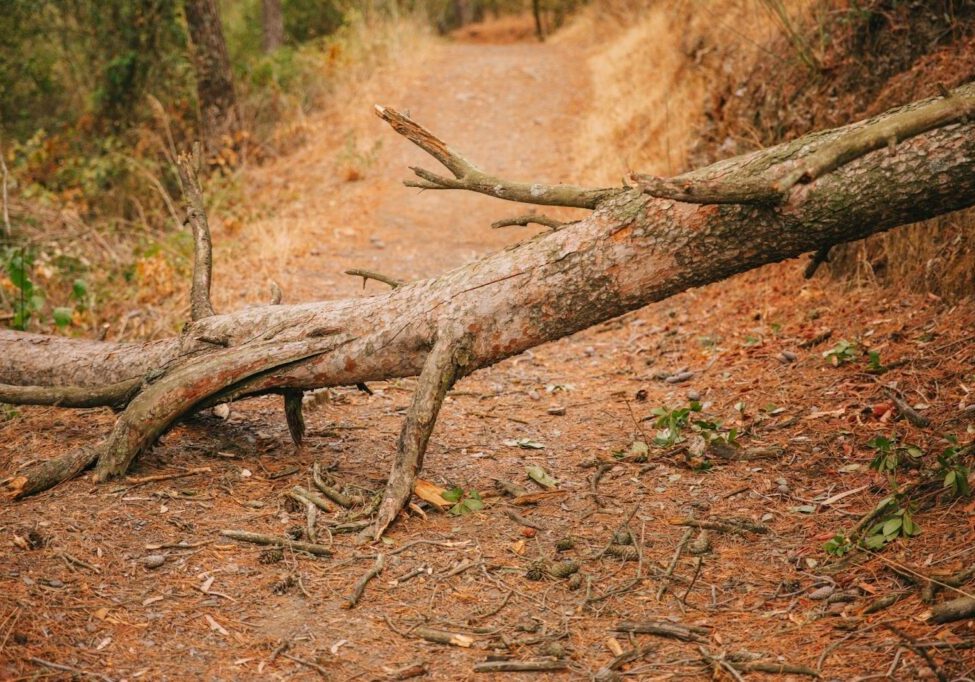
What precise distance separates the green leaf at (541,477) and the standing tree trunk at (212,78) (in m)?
7.73

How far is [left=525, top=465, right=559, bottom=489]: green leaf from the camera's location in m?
3.78

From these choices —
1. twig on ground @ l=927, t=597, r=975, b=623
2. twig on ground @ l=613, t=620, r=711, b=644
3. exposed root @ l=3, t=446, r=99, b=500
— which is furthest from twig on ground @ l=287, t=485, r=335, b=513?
twig on ground @ l=927, t=597, r=975, b=623

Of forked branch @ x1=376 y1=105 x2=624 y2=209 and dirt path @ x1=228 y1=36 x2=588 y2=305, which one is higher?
forked branch @ x1=376 y1=105 x2=624 y2=209

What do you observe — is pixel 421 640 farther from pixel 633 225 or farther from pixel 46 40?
pixel 46 40

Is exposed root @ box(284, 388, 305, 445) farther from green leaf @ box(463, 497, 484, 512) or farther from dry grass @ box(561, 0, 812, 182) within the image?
dry grass @ box(561, 0, 812, 182)

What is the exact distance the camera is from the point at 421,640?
271cm

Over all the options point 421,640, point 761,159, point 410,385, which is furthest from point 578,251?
point 410,385

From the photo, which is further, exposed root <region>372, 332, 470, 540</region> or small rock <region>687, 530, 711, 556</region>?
exposed root <region>372, 332, 470, 540</region>

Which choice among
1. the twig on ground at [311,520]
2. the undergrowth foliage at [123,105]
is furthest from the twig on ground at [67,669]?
the undergrowth foliage at [123,105]

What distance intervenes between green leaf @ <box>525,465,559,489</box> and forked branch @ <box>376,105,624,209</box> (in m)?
1.24

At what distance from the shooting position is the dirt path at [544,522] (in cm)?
263

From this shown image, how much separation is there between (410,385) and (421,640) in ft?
8.64

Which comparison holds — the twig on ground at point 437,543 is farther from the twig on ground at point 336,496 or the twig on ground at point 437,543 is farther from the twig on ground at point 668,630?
the twig on ground at point 668,630

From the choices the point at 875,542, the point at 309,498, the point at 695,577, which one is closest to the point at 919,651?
the point at 875,542
